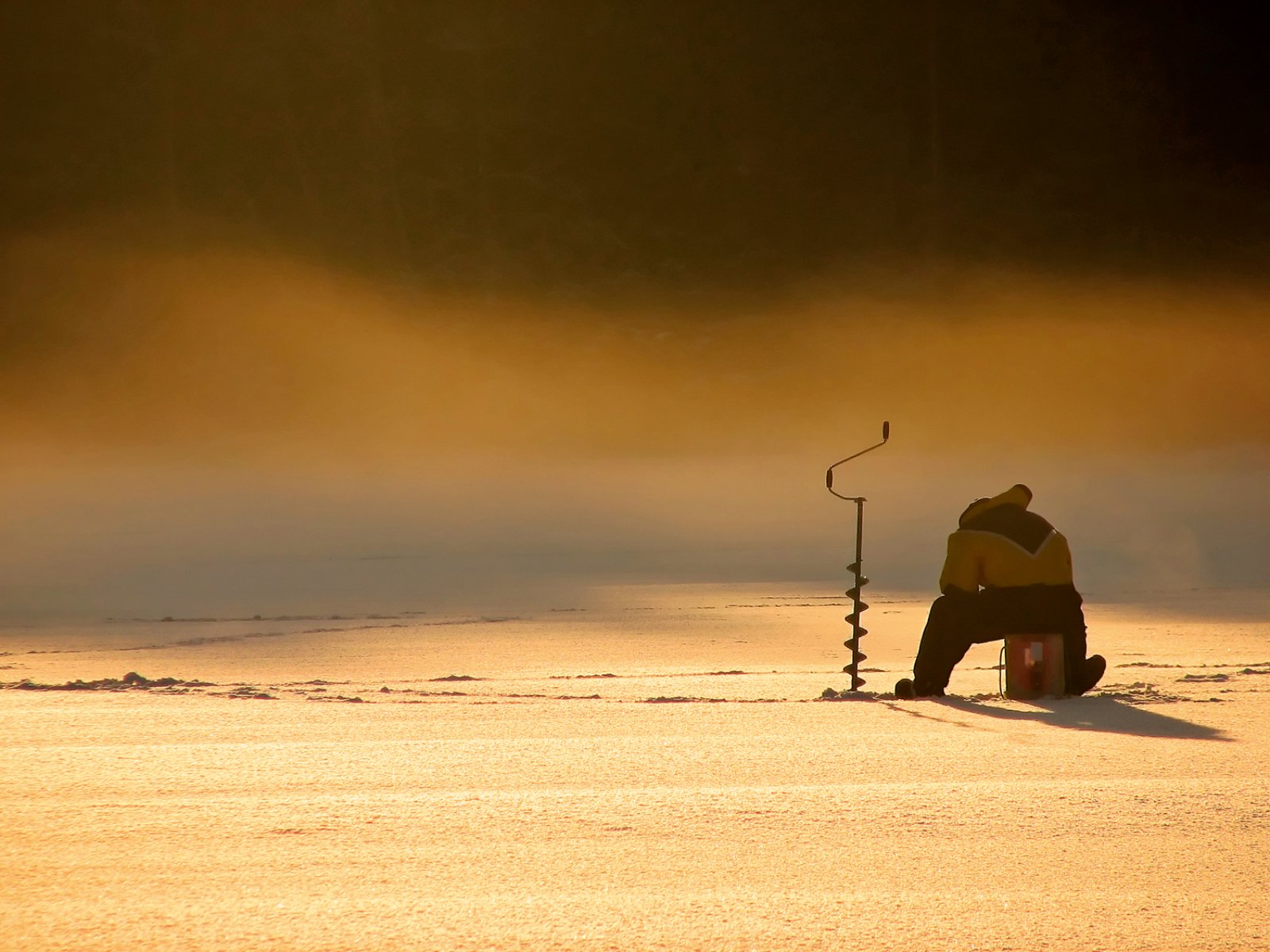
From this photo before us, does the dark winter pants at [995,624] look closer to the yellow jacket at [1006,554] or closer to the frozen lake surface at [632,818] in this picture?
the yellow jacket at [1006,554]

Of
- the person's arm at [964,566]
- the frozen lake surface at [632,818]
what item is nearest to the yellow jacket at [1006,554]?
the person's arm at [964,566]

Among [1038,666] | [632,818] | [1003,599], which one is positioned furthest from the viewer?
[1003,599]

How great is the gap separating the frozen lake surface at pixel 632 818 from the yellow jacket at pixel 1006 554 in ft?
1.85

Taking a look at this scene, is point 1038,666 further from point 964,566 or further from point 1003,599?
point 964,566

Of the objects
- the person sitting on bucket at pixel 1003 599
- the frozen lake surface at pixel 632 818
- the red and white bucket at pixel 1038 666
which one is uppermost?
the person sitting on bucket at pixel 1003 599

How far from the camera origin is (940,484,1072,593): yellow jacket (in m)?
5.77

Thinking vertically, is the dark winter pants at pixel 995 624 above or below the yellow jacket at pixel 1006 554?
below

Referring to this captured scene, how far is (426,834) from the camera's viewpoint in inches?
122

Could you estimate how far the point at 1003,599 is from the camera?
229 inches

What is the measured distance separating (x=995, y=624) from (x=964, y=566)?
30 centimetres

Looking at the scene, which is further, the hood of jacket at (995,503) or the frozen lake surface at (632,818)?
the hood of jacket at (995,503)

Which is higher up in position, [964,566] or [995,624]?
[964,566]

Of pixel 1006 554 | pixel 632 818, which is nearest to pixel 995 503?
pixel 1006 554

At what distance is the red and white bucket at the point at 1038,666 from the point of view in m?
5.67
